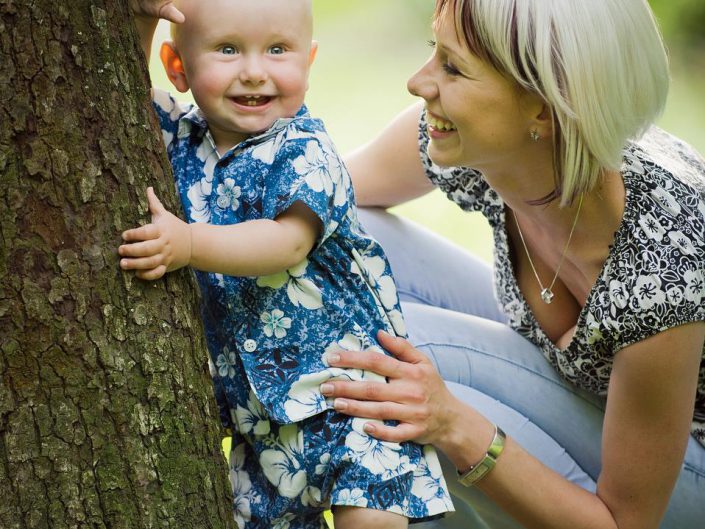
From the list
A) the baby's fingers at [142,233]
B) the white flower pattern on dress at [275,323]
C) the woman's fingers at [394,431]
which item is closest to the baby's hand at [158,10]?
the baby's fingers at [142,233]

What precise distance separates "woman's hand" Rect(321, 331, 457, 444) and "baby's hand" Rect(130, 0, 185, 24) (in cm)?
63

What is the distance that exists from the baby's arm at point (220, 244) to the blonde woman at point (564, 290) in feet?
0.82

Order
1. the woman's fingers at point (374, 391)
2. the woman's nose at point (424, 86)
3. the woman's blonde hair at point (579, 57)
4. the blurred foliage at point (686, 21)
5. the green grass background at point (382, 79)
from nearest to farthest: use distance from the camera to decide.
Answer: the woman's fingers at point (374, 391) → the woman's blonde hair at point (579, 57) → the woman's nose at point (424, 86) → the green grass background at point (382, 79) → the blurred foliage at point (686, 21)

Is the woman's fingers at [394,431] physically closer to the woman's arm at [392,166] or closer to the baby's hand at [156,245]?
the baby's hand at [156,245]

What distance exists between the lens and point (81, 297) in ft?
4.80

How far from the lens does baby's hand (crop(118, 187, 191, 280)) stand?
149 centimetres

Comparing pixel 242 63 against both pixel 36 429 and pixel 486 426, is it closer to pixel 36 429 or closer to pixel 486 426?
pixel 36 429

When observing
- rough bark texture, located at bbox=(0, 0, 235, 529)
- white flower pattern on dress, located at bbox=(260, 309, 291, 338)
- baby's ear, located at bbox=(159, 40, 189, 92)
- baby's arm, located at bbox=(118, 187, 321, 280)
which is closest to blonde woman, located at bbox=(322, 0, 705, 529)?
white flower pattern on dress, located at bbox=(260, 309, 291, 338)

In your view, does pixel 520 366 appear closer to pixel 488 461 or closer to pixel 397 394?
pixel 488 461

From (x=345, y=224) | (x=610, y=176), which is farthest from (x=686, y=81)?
(x=345, y=224)

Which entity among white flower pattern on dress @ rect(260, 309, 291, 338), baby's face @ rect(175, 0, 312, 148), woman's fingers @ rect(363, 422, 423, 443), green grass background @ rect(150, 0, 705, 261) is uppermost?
green grass background @ rect(150, 0, 705, 261)

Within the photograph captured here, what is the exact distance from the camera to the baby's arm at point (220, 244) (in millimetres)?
1503

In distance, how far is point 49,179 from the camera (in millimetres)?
1427

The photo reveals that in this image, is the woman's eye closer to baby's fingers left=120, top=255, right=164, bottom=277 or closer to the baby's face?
the baby's face
